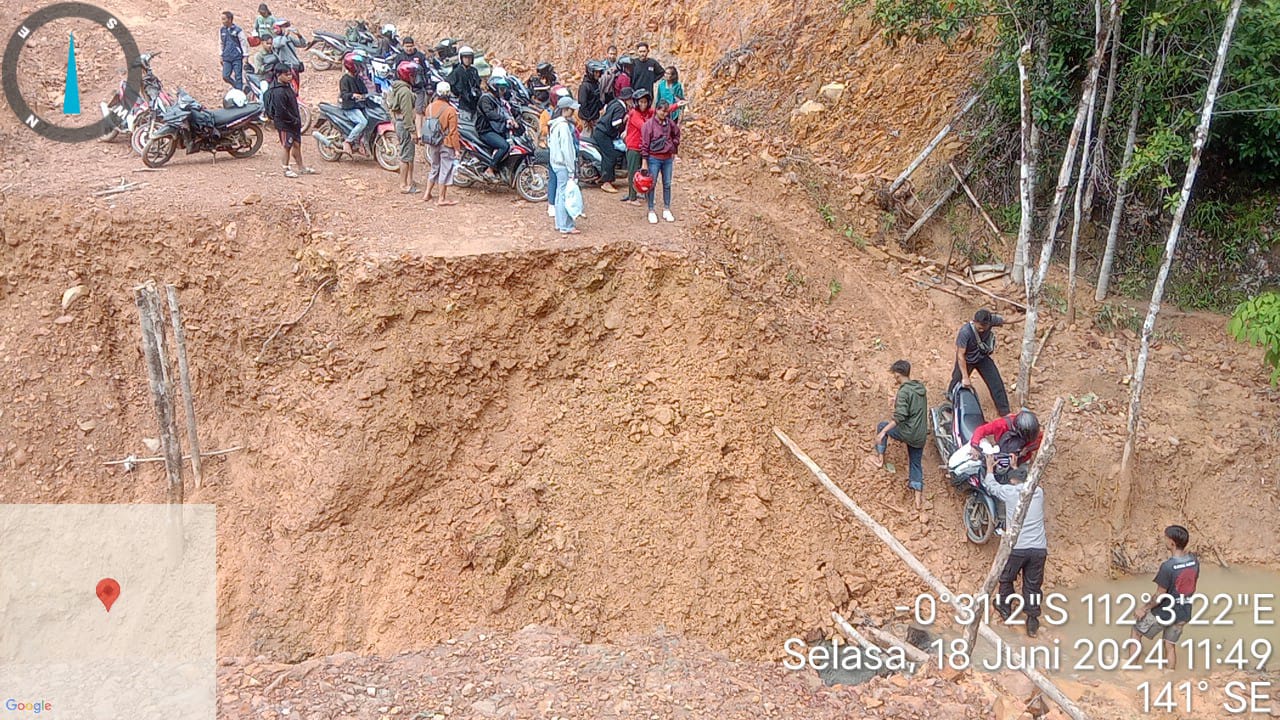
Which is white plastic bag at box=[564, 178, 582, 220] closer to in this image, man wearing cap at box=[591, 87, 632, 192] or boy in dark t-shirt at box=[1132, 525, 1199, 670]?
man wearing cap at box=[591, 87, 632, 192]

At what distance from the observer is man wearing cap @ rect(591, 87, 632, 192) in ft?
33.0

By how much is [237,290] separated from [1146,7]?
9.51m

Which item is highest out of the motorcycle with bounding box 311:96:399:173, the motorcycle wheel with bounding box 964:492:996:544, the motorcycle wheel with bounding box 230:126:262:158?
the motorcycle with bounding box 311:96:399:173

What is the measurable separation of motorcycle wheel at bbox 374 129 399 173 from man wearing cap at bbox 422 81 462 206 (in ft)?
2.97

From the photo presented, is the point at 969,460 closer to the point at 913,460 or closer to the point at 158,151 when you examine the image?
the point at 913,460

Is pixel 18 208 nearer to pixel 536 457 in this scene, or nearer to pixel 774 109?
pixel 536 457

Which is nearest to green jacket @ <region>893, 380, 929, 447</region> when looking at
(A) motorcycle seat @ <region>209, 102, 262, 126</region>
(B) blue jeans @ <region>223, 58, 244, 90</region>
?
(A) motorcycle seat @ <region>209, 102, 262, 126</region>

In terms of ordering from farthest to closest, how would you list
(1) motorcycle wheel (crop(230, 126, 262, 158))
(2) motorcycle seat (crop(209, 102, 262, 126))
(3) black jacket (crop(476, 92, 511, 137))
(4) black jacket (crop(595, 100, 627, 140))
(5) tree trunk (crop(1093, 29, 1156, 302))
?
(4) black jacket (crop(595, 100, 627, 140)) → (1) motorcycle wheel (crop(230, 126, 262, 158)) → (3) black jacket (crop(476, 92, 511, 137)) → (2) motorcycle seat (crop(209, 102, 262, 126)) → (5) tree trunk (crop(1093, 29, 1156, 302))

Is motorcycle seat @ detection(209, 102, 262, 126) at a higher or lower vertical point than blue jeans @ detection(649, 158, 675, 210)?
lower

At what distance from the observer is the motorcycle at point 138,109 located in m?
9.79

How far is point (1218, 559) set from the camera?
841cm

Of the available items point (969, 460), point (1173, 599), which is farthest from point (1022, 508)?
point (1173, 599)

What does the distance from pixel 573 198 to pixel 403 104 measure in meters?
2.26

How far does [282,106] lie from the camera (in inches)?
358
